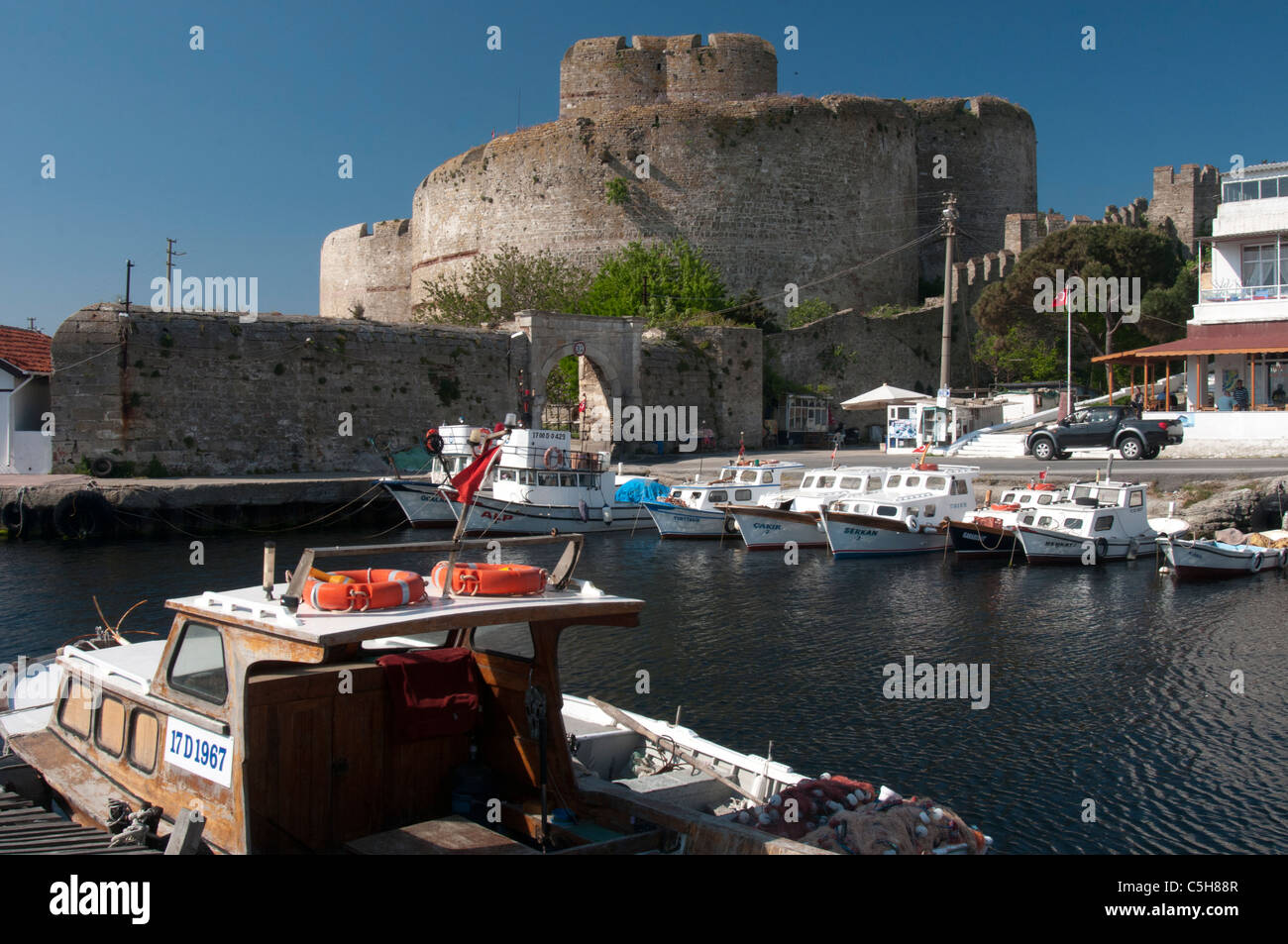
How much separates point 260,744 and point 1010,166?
161 ft

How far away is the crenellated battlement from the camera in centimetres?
4297

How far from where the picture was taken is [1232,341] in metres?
27.8

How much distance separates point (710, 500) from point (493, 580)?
17.7 meters

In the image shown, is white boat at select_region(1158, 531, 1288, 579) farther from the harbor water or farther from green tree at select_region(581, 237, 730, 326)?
green tree at select_region(581, 237, 730, 326)

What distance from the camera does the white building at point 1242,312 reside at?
2745 cm

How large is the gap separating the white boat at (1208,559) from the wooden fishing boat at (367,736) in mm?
13327

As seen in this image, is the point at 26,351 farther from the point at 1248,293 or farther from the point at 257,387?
the point at 1248,293

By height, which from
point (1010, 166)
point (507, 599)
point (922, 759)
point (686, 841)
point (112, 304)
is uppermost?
point (1010, 166)

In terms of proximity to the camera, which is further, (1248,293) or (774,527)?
(1248,293)

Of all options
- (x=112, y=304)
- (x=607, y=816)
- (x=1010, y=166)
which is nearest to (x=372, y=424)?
(x=112, y=304)

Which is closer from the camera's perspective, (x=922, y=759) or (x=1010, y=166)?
(x=922, y=759)

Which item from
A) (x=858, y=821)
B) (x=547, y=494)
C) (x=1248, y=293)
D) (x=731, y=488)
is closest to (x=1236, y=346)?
(x=1248, y=293)

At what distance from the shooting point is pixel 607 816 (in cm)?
541
